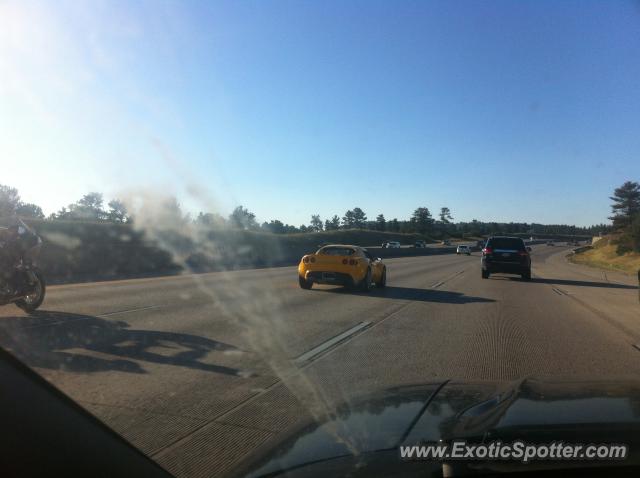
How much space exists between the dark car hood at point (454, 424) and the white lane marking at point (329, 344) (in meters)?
3.84

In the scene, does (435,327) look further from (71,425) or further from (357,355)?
(71,425)

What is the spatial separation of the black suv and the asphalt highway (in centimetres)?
855

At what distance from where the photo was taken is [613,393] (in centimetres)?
363

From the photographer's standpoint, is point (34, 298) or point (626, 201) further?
point (626, 201)

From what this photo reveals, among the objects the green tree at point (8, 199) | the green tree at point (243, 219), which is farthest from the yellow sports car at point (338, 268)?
the green tree at point (243, 219)

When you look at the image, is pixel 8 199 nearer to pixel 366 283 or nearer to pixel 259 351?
pixel 366 283

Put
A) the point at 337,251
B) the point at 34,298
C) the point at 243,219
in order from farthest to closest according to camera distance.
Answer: the point at 243,219
the point at 337,251
the point at 34,298

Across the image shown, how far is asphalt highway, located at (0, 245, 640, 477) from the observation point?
5.23 metres

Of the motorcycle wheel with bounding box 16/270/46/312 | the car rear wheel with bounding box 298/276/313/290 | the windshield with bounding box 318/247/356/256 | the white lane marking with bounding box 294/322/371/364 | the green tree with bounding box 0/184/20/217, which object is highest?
the green tree with bounding box 0/184/20/217

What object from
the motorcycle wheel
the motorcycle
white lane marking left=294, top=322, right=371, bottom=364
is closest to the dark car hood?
white lane marking left=294, top=322, right=371, bottom=364

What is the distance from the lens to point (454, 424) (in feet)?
10.8

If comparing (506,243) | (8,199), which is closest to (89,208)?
(8,199)

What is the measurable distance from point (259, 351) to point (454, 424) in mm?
5423

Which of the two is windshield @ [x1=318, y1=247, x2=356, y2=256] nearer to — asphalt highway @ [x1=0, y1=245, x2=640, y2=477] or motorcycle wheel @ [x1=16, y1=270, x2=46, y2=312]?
asphalt highway @ [x1=0, y1=245, x2=640, y2=477]
